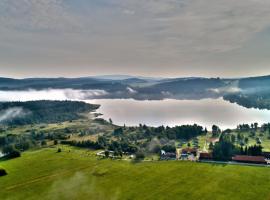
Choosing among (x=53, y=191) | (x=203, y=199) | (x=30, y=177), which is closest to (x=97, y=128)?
(x=30, y=177)

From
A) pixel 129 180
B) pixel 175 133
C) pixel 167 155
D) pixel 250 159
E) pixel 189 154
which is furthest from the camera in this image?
pixel 175 133

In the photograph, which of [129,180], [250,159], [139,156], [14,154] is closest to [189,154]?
[139,156]

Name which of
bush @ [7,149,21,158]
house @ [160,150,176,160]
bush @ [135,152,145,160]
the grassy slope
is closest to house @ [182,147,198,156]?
house @ [160,150,176,160]

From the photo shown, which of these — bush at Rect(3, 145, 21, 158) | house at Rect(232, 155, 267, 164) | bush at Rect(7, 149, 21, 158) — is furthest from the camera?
bush at Rect(3, 145, 21, 158)

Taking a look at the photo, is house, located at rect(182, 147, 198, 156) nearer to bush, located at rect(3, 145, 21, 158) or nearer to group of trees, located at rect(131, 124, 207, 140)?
group of trees, located at rect(131, 124, 207, 140)

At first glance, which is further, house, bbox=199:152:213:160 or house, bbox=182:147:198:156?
house, bbox=182:147:198:156

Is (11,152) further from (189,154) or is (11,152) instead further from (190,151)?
(190,151)

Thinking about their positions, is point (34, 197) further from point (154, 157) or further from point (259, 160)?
point (259, 160)

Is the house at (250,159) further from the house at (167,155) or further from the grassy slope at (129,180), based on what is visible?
the house at (167,155)

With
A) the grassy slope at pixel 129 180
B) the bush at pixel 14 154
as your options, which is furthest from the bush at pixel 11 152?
the grassy slope at pixel 129 180
